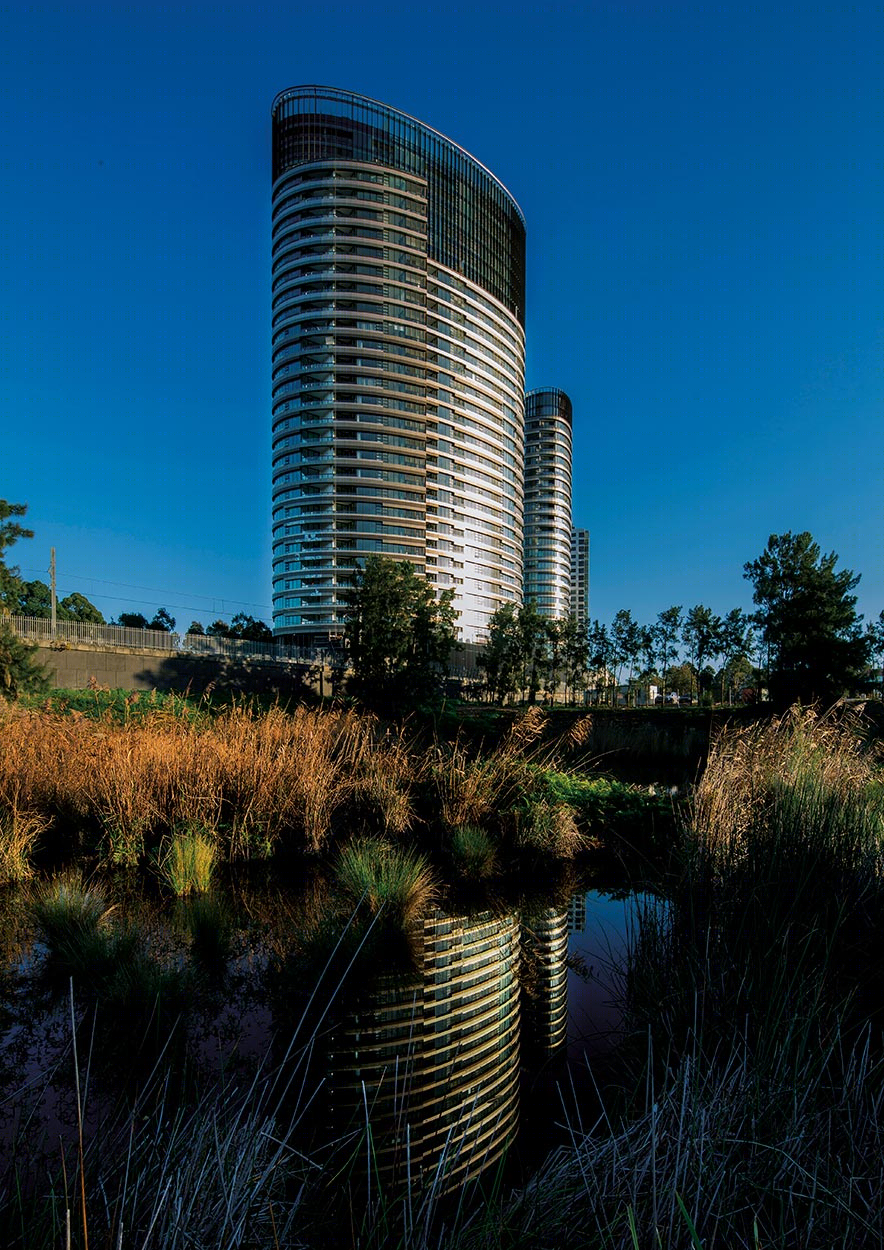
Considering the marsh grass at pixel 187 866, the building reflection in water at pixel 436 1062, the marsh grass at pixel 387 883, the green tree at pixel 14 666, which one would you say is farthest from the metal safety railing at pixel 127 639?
the building reflection in water at pixel 436 1062

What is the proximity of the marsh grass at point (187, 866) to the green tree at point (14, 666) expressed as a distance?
5.96 meters

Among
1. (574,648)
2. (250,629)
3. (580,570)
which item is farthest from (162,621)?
(580,570)

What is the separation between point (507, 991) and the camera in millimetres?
4828

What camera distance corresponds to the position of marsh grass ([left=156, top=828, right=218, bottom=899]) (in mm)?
6777

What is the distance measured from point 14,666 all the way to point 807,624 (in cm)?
2798

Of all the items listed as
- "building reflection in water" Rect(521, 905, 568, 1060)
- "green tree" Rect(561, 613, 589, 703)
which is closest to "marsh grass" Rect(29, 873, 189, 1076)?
"building reflection in water" Rect(521, 905, 568, 1060)

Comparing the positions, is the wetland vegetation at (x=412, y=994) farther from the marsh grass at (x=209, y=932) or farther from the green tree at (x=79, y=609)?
the green tree at (x=79, y=609)

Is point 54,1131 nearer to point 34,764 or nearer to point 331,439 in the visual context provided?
point 34,764

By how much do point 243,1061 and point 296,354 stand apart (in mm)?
85051

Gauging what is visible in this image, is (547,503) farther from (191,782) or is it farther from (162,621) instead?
(191,782)

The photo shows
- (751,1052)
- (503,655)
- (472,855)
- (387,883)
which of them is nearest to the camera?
(751,1052)

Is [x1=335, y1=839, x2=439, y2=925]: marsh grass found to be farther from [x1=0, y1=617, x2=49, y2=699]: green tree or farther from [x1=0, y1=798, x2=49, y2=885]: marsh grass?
[x1=0, y1=617, x2=49, y2=699]: green tree

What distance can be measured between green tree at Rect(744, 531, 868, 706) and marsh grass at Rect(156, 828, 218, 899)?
2338cm

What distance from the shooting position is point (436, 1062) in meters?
3.86
